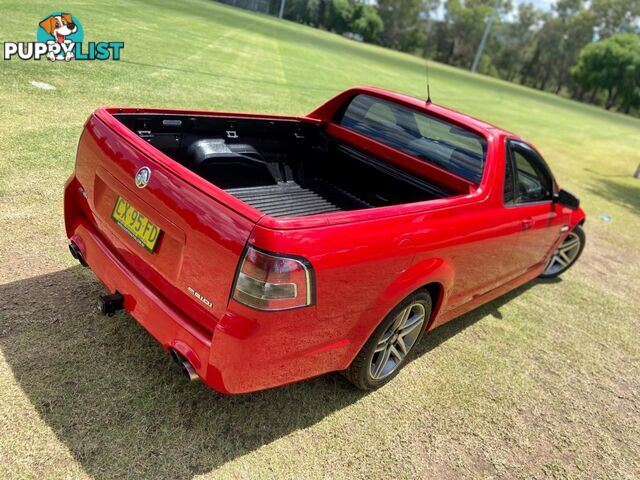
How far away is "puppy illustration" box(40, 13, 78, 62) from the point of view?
462 inches

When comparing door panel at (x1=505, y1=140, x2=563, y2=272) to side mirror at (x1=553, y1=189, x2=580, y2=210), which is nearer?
door panel at (x1=505, y1=140, x2=563, y2=272)

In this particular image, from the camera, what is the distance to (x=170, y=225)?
2256mm

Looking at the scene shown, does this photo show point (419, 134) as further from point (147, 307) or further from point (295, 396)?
point (147, 307)

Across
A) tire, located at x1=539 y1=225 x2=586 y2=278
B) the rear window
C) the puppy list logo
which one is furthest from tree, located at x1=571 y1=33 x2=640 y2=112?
the rear window

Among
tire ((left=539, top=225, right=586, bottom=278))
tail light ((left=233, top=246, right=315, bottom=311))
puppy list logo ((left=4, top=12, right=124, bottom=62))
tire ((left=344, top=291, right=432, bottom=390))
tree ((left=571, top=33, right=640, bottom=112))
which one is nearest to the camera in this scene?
tail light ((left=233, top=246, right=315, bottom=311))

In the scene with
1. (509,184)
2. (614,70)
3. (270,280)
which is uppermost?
(614,70)

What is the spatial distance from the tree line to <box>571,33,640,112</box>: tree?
0.33m

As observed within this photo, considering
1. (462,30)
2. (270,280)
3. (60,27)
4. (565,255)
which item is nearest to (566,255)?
(565,255)

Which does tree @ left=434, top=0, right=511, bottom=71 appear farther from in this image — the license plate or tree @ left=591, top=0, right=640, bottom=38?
the license plate

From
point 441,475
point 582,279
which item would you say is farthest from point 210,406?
point 582,279

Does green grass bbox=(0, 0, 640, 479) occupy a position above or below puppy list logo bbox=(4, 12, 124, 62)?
below

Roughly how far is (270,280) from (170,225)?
0.60 m

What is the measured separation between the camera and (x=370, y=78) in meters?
22.6

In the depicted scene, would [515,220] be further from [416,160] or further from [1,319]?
[1,319]
